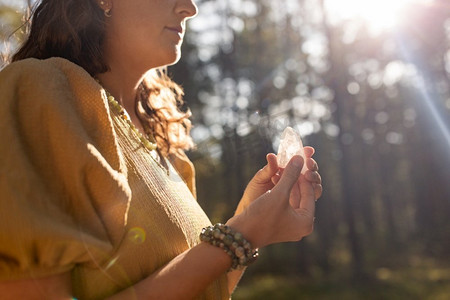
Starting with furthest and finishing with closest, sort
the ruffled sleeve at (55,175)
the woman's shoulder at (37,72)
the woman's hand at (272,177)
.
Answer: the woman's hand at (272,177) < the woman's shoulder at (37,72) < the ruffled sleeve at (55,175)

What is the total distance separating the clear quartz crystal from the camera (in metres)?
1.76

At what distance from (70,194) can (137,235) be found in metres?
0.23

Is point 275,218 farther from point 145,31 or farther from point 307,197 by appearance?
point 145,31

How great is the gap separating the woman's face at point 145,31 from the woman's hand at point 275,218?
686 mm

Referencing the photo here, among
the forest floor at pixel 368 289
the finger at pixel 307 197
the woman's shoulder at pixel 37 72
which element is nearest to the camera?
the woman's shoulder at pixel 37 72

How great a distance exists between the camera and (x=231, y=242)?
1.36 meters

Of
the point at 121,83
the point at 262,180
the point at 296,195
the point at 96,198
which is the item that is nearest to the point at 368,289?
the point at 262,180

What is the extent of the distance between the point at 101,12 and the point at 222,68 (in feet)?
39.6

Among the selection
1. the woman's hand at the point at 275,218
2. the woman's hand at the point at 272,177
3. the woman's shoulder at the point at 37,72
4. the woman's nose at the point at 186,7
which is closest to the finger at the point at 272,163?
the woman's hand at the point at 272,177

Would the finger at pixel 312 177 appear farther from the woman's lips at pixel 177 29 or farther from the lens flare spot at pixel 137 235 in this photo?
the woman's lips at pixel 177 29

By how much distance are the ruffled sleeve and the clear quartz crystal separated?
2.25ft

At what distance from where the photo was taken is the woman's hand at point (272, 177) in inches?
66.5

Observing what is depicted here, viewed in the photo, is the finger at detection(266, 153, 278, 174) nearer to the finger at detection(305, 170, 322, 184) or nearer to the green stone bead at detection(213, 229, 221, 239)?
the finger at detection(305, 170, 322, 184)

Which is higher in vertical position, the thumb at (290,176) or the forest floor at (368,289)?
the thumb at (290,176)
